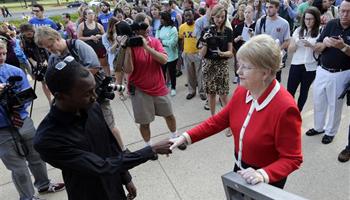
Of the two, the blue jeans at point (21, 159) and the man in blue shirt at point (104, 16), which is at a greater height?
the man in blue shirt at point (104, 16)

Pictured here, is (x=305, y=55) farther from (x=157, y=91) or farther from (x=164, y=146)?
(x=164, y=146)

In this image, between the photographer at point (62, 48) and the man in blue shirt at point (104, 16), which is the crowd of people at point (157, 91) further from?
the man in blue shirt at point (104, 16)

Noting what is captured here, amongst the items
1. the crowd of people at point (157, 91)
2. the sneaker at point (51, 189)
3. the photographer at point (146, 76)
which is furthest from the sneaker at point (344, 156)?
the sneaker at point (51, 189)

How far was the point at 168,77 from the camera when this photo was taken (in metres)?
6.53

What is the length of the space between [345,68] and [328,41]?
47 centimetres

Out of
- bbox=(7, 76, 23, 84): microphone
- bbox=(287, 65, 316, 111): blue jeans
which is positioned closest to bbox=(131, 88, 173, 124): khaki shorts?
bbox=(7, 76, 23, 84): microphone

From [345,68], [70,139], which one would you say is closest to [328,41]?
[345,68]

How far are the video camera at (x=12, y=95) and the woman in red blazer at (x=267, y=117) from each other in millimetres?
2137

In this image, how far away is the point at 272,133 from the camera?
65.6 inches

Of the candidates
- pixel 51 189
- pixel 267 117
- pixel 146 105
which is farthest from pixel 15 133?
pixel 267 117

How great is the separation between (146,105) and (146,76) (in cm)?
38

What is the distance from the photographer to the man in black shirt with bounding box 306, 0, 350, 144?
329 centimetres

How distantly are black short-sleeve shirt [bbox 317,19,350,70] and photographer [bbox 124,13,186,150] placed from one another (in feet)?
6.41

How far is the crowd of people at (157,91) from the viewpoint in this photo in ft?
5.40
